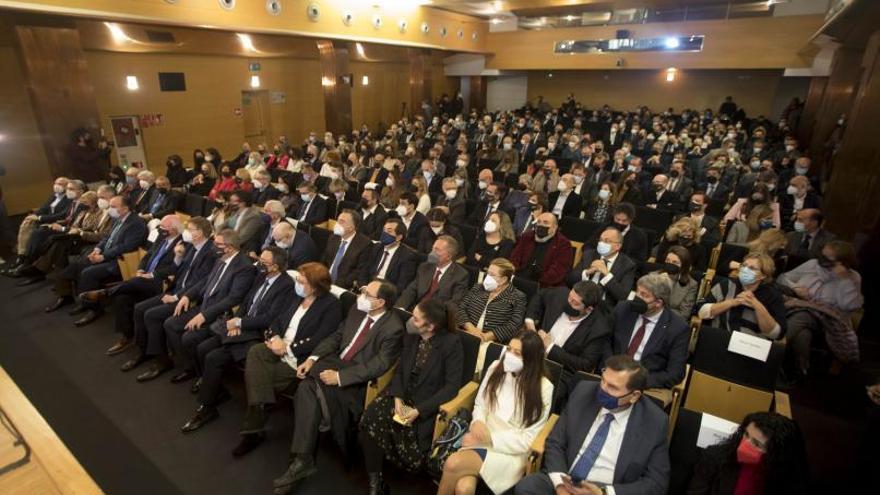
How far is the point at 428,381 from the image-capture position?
3.00m

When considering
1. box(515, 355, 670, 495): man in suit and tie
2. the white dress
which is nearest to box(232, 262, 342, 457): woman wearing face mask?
the white dress

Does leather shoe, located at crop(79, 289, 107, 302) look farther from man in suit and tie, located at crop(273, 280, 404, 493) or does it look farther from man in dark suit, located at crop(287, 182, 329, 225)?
man in suit and tie, located at crop(273, 280, 404, 493)

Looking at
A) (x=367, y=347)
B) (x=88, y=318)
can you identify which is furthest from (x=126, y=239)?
(x=367, y=347)

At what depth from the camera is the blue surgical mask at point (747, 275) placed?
337 centimetres

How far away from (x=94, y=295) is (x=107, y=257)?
20.7 inches

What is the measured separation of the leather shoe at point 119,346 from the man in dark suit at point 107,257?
0.76 m

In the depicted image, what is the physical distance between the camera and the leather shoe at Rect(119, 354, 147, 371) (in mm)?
4148

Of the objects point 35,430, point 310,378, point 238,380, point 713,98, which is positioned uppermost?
point 713,98

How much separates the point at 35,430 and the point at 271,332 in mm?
1539

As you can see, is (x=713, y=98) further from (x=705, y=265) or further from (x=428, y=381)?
(x=428, y=381)

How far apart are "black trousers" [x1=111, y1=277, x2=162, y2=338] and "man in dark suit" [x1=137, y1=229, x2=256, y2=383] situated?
18.7 inches

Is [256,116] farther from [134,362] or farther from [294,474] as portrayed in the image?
[294,474]

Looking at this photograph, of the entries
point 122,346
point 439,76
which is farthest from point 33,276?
point 439,76

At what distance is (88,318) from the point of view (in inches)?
194
